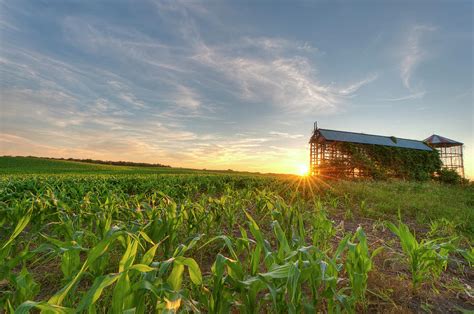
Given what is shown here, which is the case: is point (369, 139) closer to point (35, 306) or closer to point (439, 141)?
point (439, 141)

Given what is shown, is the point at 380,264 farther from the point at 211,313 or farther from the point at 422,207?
the point at 422,207

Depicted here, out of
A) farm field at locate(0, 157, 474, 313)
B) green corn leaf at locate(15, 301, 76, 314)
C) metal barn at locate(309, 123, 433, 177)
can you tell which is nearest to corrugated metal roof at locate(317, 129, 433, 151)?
metal barn at locate(309, 123, 433, 177)

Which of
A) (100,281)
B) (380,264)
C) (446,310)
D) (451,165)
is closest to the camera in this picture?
(100,281)

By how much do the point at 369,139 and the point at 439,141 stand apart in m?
10.6

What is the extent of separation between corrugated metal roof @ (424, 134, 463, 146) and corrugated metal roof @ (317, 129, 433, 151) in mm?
2050

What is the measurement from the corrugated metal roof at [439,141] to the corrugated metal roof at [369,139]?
205 centimetres

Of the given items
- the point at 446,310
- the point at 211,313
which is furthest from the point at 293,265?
the point at 446,310

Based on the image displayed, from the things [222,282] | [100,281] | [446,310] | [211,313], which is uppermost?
[100,281]

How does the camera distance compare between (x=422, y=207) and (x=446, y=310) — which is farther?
(x=422, y=207)

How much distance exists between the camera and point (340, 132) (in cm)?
2645

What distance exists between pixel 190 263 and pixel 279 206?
79.7 inches

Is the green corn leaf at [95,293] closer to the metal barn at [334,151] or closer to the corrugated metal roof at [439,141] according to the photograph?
the metal barn at [334,151]

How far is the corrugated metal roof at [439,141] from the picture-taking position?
1204 inches

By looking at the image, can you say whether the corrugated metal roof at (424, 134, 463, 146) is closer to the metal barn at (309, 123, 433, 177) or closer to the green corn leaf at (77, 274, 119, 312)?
the metal barn at (309, 123, 433, 177)
